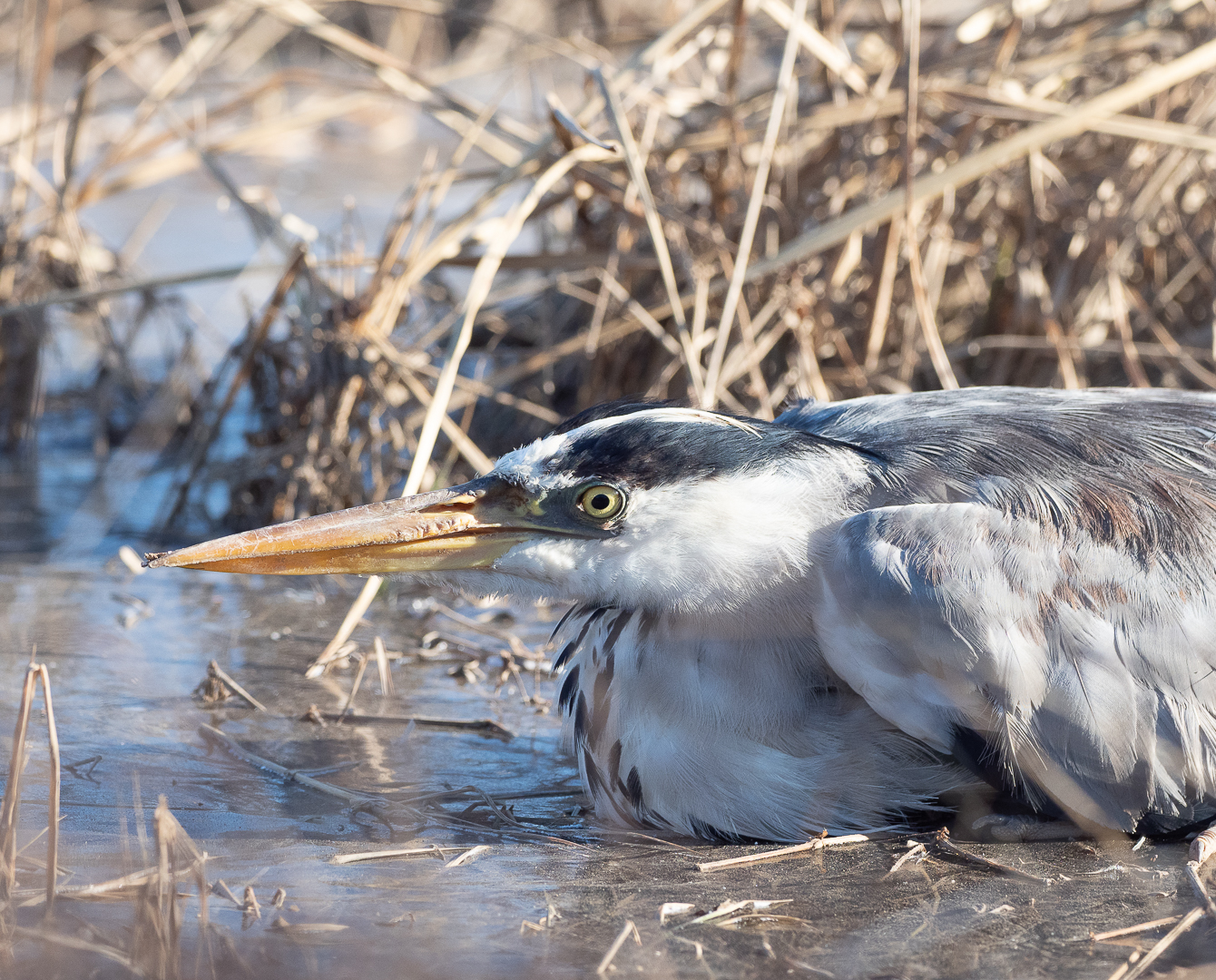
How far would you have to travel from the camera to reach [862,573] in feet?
8.42

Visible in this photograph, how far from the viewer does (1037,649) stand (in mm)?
2564

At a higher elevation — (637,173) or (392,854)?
(637,173)

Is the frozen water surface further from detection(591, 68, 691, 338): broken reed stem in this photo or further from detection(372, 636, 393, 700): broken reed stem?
detection(591, 68, 691, 338): broken reed stem

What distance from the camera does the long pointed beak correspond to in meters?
2.69

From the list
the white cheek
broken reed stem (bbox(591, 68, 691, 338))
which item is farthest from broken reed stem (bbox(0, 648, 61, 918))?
broken reed stem (bbox(591, 68, 691, 338))

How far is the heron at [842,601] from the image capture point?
8.43 ft

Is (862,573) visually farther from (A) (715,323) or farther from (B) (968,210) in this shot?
(B) (968,210)

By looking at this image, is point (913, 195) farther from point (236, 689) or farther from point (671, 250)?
point (236, 689)

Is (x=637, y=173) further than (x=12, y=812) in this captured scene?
Yes

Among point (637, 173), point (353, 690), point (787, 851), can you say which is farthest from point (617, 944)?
point (637, 173)

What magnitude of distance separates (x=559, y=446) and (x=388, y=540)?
1.26 ft

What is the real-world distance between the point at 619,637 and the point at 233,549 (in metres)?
0.80

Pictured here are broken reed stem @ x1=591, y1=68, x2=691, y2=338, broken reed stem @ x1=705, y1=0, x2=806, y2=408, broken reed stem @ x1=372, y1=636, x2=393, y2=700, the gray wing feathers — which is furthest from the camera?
broken reed stem @ x1=705, y1=0, x2=806, y2=408

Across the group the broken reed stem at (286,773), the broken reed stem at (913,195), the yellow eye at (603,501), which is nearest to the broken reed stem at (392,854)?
the broken reed stem at (286,773)
